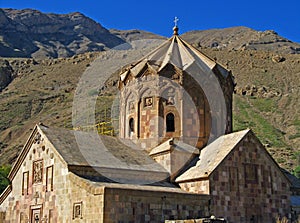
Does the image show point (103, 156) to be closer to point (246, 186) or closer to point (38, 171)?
point (38, 171)

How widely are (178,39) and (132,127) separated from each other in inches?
233

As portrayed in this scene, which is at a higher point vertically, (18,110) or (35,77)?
(35,77)

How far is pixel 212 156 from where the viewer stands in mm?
20812

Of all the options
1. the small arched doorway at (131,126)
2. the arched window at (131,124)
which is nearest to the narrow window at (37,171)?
the small arched doorway at (131,126)

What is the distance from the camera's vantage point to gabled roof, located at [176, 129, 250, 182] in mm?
19750

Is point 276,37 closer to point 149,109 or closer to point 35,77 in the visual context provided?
point 35,77

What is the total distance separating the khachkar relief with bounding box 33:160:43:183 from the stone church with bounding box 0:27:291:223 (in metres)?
0.05

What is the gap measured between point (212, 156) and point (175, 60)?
6140mm

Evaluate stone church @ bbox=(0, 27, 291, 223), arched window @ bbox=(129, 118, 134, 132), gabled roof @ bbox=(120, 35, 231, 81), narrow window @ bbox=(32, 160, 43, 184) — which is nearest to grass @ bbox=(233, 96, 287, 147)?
gabled roof @ bbox=(120, 35, 231, 81)

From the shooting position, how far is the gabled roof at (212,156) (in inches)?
778

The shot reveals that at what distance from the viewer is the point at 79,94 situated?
258ft

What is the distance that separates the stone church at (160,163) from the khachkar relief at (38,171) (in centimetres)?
5

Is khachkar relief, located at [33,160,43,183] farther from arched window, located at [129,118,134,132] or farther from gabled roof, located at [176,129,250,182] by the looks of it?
gabled roof, located at [176,129,250,182]

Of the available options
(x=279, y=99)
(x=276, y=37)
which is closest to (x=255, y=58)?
(x=279, y=99)
